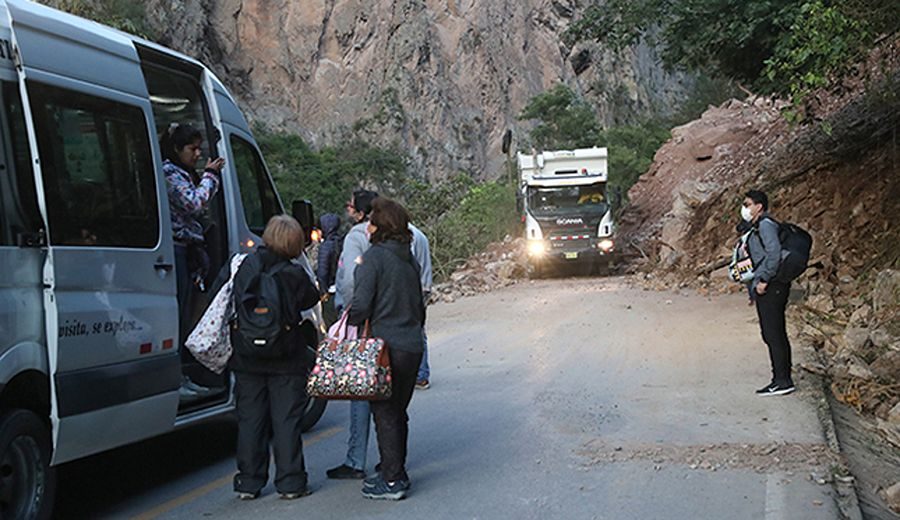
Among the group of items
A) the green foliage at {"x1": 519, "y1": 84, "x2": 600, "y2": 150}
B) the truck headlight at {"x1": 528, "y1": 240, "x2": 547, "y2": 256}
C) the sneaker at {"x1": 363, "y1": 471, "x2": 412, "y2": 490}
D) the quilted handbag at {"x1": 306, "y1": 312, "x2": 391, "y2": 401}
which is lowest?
the sneaker at {"x1": 363, "y1": 471, "x2": 412, "y2": 490}

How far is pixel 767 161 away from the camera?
1004 inches

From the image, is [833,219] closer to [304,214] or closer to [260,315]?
[304,214]

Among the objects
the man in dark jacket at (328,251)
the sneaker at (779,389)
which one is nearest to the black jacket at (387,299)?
the sneaker at (779,389)

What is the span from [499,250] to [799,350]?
70.1 feet

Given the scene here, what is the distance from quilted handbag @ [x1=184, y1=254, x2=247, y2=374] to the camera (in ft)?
22.0

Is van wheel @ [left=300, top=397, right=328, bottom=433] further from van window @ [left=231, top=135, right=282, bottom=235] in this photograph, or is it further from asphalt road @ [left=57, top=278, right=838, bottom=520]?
van window @ [left=231, top=135, right=282, bottom=235]

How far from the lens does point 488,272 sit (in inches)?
1163

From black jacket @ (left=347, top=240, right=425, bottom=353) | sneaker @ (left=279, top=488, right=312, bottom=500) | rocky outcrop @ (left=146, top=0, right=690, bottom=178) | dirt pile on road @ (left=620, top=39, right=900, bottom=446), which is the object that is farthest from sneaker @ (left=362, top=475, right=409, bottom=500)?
rocky outcrop @ (left=146, top=0, right=690, bottom=178)

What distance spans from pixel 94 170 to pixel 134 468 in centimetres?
271

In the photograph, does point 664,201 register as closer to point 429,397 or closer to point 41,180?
point 429,397

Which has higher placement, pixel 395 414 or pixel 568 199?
pixel 568 199

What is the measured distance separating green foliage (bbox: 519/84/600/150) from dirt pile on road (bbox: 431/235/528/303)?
63.6ft

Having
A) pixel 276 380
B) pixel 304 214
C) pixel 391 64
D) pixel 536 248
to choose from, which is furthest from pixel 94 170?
pixel 391 64

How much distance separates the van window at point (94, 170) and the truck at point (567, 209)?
22598mm
